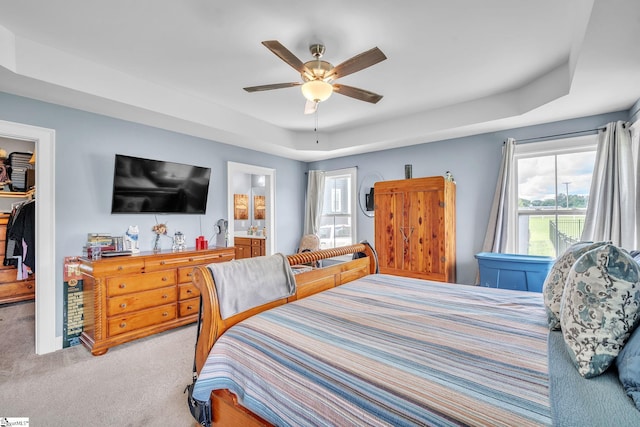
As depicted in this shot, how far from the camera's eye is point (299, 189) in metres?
5.61

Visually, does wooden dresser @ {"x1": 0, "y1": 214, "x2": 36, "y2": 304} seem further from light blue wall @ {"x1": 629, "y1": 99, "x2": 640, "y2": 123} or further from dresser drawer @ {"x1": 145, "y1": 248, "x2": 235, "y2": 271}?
light blue wall @ {"x1": 629, "y1": 99, "x2": 640, "y2": 123}

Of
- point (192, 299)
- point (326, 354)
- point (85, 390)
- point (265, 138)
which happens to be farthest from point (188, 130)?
point (326, 354)

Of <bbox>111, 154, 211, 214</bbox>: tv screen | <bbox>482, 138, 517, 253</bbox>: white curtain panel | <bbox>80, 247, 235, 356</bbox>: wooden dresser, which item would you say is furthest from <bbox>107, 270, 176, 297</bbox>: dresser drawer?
<bbox>482, 138, 517, 253</bbox>: white curtain panel

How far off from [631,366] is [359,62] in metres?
2.00

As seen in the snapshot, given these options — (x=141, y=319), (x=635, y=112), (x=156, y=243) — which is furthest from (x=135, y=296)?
(x=635, y=112)

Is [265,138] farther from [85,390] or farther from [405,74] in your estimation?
[85,390]

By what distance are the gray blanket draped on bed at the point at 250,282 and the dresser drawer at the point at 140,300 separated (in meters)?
1.92

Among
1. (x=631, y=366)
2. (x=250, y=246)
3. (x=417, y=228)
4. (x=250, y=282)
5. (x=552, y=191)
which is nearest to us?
(x=631, y=366)

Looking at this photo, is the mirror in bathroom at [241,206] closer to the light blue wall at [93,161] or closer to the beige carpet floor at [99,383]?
the light blue wall at [93,161]

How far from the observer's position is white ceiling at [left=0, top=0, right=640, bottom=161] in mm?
1954

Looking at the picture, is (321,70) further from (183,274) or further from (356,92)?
(183,274)

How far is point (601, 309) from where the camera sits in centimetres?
104

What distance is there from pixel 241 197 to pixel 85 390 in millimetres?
4600

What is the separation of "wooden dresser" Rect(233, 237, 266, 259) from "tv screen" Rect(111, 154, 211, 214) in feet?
4.98
